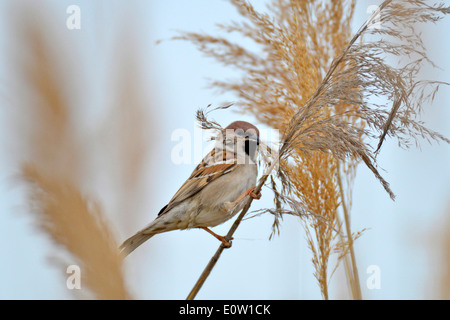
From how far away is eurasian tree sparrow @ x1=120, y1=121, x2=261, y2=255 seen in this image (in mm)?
2084

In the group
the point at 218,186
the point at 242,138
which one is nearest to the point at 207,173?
the point at 218,186

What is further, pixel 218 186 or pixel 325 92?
pixel 218 186

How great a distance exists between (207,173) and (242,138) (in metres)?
0.32

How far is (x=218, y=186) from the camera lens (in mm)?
2248

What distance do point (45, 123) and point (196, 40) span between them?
5.69 feet

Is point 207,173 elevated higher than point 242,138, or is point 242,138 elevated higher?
point 242,138

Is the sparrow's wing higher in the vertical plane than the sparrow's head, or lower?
lower

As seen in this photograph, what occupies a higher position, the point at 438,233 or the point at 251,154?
the point at 251,154

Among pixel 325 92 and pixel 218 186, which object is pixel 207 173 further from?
pixel 325 92

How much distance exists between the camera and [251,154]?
89.5 inches

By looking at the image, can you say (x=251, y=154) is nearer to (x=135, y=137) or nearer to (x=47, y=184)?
(x=135, y=137)
